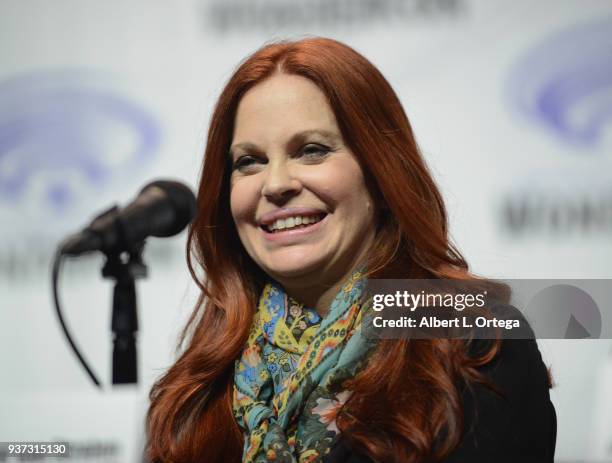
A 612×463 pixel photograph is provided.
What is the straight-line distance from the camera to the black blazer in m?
1.32

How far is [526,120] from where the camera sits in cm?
253

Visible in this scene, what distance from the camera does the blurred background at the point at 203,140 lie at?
8.15 ft

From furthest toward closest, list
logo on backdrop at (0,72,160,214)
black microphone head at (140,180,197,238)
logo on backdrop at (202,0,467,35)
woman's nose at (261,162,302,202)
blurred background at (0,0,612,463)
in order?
logo on backdrop at (0,72,160,214), logo on backdrop at (202,0,467,35), blurred background at (0,0,612,463), woman's nose at (261,162,302,202), black microphone head at (140,180,197,238)

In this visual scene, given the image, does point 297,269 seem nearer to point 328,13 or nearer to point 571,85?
point 328,13

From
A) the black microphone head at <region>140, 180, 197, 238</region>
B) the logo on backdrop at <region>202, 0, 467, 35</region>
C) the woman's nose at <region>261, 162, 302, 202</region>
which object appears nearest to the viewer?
the black microphone head at <region>140, 180, 197, 238</region>

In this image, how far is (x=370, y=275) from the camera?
155cm

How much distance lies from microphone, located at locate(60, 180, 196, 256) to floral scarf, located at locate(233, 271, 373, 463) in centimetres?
36

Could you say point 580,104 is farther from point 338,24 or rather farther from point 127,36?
point 127,36

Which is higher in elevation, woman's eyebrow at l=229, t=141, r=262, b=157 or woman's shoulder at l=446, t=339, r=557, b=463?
woman's eyebrow at l=229, t=141, r=262, b=157

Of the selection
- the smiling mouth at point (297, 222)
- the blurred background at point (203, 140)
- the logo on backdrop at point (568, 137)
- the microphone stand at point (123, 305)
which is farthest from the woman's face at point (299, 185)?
the logo on backdrop at point (568, 137)

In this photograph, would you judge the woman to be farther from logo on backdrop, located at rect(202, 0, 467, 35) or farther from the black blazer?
logo on backdrop, located at rect(202, 0, 467, 35)

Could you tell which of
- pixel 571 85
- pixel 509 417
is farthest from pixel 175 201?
pixel 571 85

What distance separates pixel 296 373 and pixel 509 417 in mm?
408

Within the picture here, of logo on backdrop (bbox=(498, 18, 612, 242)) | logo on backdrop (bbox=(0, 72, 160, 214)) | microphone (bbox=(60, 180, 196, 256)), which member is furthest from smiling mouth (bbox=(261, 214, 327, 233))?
logo on backdrop (bbox=(0, 72, 160, 214))
